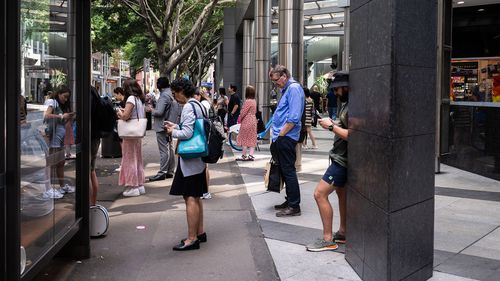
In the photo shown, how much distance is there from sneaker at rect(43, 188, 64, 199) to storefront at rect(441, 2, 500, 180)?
7.81 m

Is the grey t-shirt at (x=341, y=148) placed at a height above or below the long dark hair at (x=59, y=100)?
below

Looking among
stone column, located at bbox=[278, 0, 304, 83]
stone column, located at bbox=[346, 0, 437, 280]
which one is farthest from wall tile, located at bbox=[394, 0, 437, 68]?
stone column, located at bbox=[278, 0, 304, 83]

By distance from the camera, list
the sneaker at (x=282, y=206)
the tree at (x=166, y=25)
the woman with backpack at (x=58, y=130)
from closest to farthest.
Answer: the woman with backpack at (x=58, y=130) < the sneaker at (x=282, y=206) < the tree at (x=166, y=25)

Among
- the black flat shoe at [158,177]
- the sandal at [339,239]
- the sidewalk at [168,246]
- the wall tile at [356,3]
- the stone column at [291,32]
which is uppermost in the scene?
the stone column at [291,32]

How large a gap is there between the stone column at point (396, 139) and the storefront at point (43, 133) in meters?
2.53

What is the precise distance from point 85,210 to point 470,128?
8002 millimetres

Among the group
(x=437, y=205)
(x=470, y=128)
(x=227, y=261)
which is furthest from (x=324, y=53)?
(x=227, y=261)

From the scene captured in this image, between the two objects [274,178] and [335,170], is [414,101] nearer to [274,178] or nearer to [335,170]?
[335,170]

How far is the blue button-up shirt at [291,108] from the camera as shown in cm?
695

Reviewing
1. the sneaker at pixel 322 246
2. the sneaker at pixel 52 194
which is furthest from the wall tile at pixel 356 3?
the sneaker at pixel 52 194

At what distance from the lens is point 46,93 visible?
14.4 ft

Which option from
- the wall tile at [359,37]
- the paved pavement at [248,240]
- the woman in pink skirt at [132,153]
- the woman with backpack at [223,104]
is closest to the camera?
the wall tile at [359,37]

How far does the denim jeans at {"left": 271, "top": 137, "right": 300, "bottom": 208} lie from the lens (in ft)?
23.3

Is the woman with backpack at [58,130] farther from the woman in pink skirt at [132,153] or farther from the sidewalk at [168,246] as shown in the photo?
the woman in pink skirt at [132,153]
